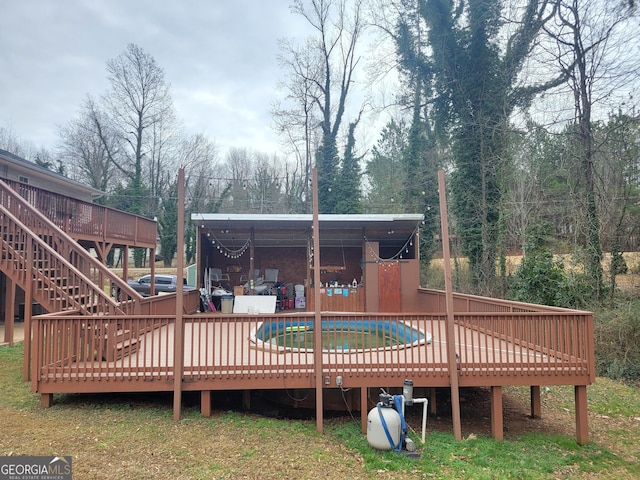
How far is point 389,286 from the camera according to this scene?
11.9 meters

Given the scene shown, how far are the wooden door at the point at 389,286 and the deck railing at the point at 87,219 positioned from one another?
835 centimetres

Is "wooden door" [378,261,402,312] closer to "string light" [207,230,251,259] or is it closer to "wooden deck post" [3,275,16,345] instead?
"string light" [207,230,251,259]

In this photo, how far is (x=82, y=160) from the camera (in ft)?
95.0

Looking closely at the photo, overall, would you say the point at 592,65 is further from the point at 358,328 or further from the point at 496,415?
the point at 496,415

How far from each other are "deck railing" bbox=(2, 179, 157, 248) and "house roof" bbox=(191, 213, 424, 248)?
262cm

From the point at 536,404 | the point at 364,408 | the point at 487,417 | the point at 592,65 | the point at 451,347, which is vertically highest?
the point at 592,65

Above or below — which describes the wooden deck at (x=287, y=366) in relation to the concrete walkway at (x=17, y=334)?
above

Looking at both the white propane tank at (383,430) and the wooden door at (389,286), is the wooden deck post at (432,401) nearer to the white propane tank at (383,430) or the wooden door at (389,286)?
the white propane tank at (383,430)

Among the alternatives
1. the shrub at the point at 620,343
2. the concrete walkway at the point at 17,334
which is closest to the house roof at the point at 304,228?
the concrete walkway at the point at 17,334

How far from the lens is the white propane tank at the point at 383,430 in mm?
4062

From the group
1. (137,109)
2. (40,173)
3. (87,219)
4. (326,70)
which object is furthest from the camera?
(137,109)

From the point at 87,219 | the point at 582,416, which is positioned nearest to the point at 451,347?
the point at 582,416

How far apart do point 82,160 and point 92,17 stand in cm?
1568

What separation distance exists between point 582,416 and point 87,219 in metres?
11.4
